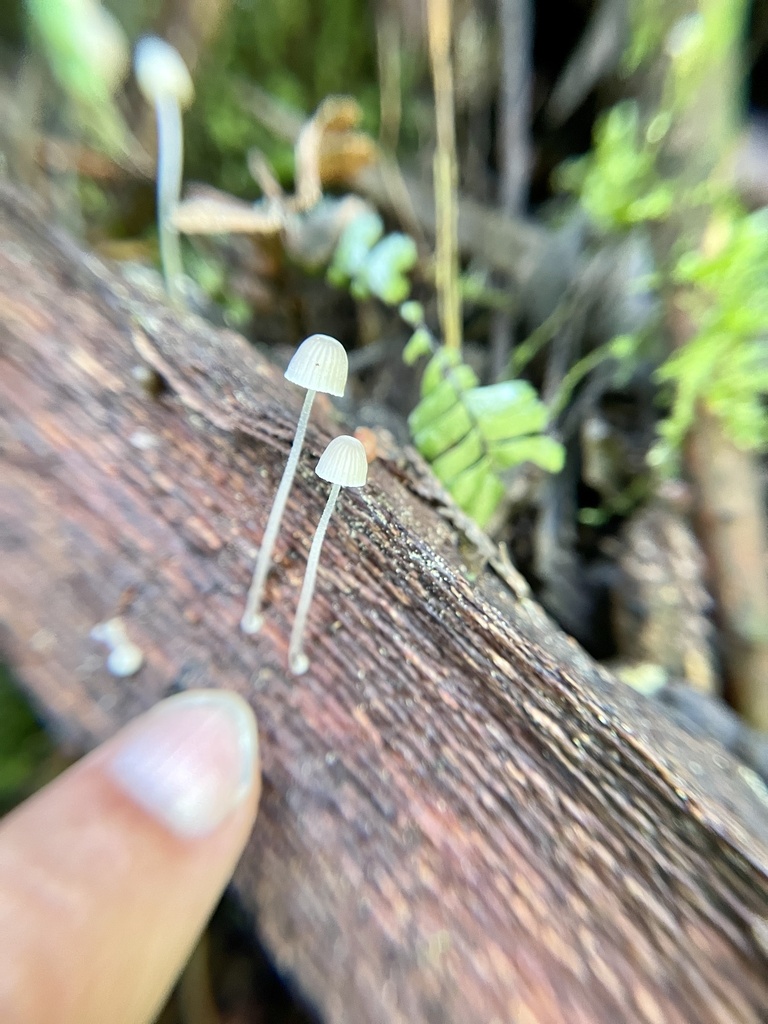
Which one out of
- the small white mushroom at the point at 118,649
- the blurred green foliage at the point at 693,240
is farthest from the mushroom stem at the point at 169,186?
the blurred green foliage at the point at 693,240

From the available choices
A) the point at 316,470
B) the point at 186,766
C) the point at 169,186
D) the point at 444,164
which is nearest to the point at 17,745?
the point at 186,766

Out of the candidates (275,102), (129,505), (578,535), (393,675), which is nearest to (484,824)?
(393,675)

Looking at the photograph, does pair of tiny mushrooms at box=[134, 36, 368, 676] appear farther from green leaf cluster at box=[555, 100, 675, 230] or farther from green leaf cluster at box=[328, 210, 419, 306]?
green leaf cluster at box=[555, 100, 675, 230]

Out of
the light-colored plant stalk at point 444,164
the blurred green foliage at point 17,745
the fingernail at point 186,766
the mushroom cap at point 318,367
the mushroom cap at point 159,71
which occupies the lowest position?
the blurred green foliage at point 17,745

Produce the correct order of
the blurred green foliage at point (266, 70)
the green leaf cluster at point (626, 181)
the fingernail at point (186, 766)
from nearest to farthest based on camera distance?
1. the fingernail at point (186, 766)
2. the green leaf cluster at point (626, 181)
3. the blurred green foliage at point (266, 70)

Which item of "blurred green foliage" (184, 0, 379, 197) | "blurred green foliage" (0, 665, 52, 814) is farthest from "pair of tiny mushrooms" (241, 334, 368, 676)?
"blurred green foliage" (184, 0, 379, 197)

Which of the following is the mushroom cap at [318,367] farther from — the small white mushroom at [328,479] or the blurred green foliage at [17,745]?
the blurred green foliage at [17,745]

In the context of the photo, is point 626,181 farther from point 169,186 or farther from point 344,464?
point 344,464

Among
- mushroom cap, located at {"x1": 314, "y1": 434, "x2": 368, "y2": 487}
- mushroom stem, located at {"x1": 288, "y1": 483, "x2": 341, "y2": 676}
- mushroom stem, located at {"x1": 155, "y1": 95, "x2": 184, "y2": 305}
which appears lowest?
mushroom stem, located at {"x1": 288, "y1": 483, "x2": 341, "y2": 676}
